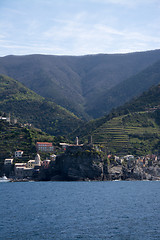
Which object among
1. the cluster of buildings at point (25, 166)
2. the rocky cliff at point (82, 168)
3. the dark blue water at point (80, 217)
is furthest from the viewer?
the cluster of buildings at point (25, 166)

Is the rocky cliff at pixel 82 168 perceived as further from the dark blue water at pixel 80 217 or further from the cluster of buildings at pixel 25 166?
the dark blue water at pixel 80 217

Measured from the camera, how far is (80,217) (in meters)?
73.2

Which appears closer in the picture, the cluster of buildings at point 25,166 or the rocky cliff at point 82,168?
the rocky cliff at point 82,168

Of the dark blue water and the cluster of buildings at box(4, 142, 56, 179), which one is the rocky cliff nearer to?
the cluster of buildings at box(4, 142, 56, 179)

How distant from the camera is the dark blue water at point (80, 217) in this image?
6012 centimetres

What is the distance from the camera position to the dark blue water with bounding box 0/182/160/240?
60.1 m

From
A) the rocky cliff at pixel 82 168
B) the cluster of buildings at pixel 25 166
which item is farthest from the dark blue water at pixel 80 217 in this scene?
the cluster of buildings at pixel 25 166

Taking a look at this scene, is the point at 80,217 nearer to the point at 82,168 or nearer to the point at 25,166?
Answer: the point at 82,168

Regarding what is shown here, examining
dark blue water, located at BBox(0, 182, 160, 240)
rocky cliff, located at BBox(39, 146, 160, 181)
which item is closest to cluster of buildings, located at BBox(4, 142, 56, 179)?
rocky cliff, located at BBox(39, 146, 160, 181)

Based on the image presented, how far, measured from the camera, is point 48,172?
567 ft

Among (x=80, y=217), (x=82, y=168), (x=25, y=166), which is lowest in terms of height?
(x=80, y=217)

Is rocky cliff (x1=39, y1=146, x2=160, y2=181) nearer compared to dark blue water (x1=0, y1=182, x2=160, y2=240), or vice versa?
dark blue water (x1=0, y1=182, x2=160, y2=240)

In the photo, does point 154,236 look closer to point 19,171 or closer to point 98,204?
point 98,204

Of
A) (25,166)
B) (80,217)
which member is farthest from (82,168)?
(80,217)
